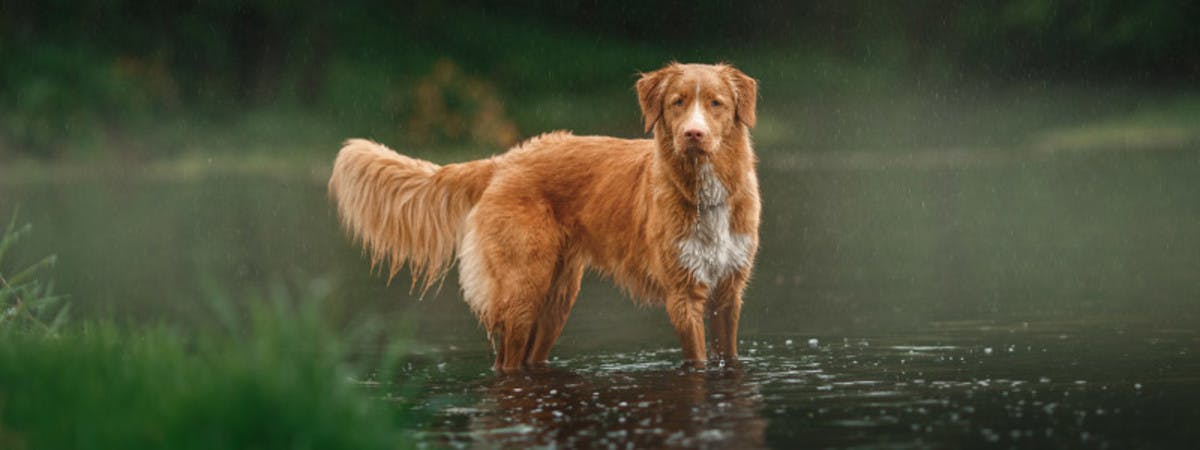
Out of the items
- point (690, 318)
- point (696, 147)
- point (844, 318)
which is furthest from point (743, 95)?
point (844, 318)

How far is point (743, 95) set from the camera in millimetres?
9453

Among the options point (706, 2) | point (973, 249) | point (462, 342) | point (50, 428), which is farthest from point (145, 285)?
point (706, 2)

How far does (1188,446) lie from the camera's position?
676cm

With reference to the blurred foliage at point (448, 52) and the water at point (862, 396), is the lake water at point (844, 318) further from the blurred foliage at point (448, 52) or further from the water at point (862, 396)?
the blurred foliage at point (448, 52)

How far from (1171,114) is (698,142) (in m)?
32.7

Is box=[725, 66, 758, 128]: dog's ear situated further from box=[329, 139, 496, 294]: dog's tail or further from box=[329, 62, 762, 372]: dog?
box=[329, 139, 496, 294]: dog's tail

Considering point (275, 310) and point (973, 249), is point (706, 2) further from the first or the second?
point (275, 310)

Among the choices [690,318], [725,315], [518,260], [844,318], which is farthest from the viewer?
[844,318]

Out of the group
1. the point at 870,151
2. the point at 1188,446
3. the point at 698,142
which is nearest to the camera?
the point at 1188,446

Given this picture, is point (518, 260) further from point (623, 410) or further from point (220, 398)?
point (220, 398)

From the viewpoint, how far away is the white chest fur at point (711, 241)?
9.53 meters

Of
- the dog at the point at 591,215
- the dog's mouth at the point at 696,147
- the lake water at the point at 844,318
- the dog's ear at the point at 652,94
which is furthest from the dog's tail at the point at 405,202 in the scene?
the dog's mouth at the point at 696,147

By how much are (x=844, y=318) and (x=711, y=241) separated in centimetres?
331

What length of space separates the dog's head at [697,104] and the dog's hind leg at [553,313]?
4.35ft
